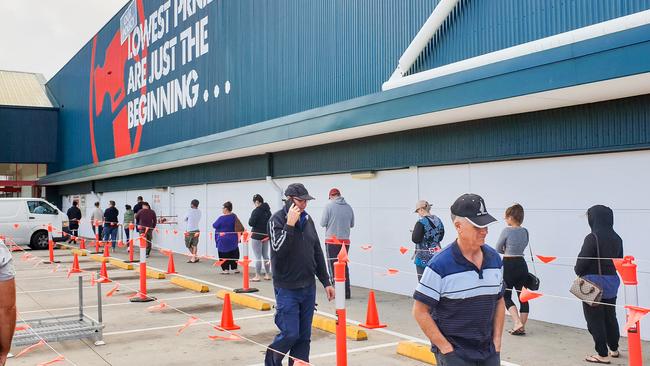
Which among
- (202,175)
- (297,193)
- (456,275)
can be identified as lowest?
(456,275)

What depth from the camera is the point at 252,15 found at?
59.0ft

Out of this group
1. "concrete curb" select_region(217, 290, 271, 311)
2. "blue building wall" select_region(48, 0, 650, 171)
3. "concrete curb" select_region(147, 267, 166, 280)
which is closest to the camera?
"blue building wall" select_region(48, 0, 650, 171)

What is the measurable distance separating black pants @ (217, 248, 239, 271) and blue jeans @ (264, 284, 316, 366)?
29.2ft

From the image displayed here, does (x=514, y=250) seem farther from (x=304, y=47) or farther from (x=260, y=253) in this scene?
(x=304, y=47)

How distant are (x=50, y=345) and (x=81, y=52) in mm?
31809

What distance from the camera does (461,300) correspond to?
12.0 feet

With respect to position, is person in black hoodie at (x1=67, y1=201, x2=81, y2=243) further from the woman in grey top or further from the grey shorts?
the woman in grey top

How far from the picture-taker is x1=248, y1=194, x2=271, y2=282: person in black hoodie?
13734 millimetres

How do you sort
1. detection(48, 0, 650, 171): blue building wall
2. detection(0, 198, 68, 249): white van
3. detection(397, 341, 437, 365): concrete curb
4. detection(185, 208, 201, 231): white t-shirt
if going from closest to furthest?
detection(397, 341, 437, 365): concrete curb → detection(48, 0, 650, 171): blue building wall → detection(185, 208, 201, 231): white t-shirt → detection(0, 198, 68, 249): white van

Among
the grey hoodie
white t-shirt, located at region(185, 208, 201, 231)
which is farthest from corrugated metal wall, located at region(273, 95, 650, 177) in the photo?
white t-shirt, located at region(185, 208, 201, 231)

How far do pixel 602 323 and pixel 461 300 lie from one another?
13.2 ft

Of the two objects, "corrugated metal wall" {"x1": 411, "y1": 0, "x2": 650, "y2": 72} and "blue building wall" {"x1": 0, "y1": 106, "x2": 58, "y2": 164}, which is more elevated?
"blue building wall" {"x1": 0, "y1": 106, "x2": 58, "y2": 164}

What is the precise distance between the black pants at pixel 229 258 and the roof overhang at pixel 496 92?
301cm

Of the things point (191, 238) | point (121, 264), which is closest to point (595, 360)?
point (191, 238)
